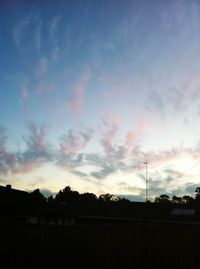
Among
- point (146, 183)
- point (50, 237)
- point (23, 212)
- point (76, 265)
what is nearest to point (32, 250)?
point (50, 237)

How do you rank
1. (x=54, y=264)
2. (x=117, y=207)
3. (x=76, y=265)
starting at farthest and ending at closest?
(x=117, y=207) → (x=76, y=265) → (x=54, y=264)

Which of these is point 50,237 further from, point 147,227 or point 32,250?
point 147,227

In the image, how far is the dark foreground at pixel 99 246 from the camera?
8508 millimetres

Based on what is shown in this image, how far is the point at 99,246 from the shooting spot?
1087 cm

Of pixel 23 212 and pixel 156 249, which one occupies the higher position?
pixel 23 212

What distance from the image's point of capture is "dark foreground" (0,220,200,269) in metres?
8.51

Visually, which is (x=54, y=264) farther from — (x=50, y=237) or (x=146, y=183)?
(x=146, y=183)

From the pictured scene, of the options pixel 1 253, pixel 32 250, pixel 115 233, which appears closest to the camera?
pixel 1 253

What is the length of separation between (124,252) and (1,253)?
5.00m

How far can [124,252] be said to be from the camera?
1188 cm

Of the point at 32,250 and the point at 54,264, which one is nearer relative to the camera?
the point at 32,250

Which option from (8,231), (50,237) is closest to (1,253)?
(8,231)

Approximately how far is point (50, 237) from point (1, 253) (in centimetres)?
Result: 146

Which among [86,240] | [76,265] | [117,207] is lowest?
[76,265]
